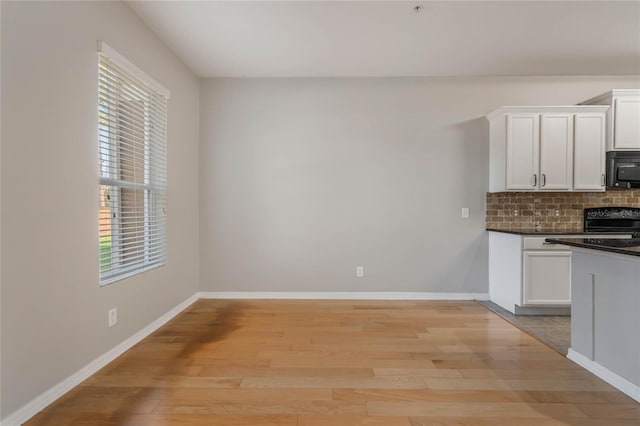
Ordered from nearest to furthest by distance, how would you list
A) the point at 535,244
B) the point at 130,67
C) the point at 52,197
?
1. the point at 52,197
2. the point at 130,67
3. the point at 535,244

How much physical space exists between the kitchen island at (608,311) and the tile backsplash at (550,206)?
169cm

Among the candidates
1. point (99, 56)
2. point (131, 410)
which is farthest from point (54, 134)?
point (131, 410)

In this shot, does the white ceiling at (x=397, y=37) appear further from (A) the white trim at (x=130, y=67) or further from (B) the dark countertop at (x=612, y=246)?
(B) the dark countertop at (x=612, y=246)

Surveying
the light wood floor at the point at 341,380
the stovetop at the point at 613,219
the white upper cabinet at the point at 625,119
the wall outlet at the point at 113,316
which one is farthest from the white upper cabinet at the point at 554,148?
the wall outlet at the point at 113,316

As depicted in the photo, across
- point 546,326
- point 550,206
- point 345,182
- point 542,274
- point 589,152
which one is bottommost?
point 546,326

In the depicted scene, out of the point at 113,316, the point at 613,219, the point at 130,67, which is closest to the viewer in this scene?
the point at 113,316

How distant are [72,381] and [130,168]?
5.24ft

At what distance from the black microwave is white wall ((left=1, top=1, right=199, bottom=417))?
4903 mm

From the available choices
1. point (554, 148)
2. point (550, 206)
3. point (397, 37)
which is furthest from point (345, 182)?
point (550, 206)

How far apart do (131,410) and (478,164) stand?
4130 mm

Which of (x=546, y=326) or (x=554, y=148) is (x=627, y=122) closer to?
(x=554, y=148)

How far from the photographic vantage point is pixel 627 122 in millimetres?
3697

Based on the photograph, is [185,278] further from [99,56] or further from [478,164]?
[478,164]

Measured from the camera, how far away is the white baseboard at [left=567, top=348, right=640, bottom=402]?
2.03 meters
